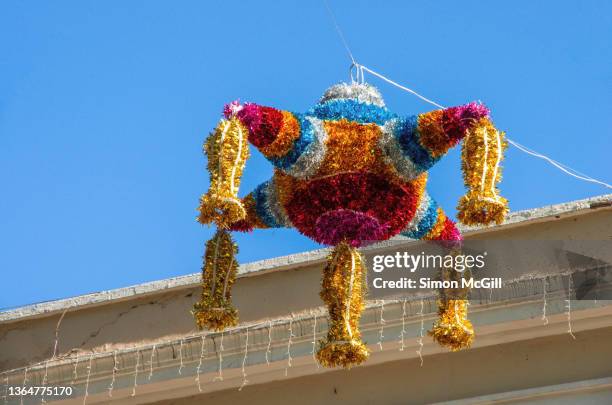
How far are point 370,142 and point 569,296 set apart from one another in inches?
79.6

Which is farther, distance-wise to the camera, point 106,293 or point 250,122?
point 106,293

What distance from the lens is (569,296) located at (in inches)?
248

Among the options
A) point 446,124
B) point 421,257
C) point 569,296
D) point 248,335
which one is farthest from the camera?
point 248,335

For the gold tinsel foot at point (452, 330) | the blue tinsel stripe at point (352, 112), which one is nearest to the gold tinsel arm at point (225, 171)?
the blue tinsel stripe at point (352, 112)

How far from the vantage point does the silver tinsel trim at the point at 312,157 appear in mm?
4648

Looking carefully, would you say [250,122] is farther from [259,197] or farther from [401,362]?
[401,362]

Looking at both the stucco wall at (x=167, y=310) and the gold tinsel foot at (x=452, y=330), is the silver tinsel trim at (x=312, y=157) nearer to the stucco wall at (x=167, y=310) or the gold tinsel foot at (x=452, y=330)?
the gold tinsel foot at (x=452, y=330)

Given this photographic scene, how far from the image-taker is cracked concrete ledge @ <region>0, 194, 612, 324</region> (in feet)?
21.2

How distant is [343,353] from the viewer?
455cm

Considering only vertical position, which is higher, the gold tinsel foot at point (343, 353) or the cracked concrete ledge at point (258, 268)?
the cracked concrete ledge at point (258, 268)

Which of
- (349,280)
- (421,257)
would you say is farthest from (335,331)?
(421,257)

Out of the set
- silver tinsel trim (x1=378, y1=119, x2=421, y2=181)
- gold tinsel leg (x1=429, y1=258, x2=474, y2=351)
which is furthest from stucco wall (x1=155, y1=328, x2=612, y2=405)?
silver tinsel trim (x1=378, y1=119, x2=421, y2=181)

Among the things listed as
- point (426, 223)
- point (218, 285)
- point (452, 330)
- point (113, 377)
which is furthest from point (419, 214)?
point (113, 377)

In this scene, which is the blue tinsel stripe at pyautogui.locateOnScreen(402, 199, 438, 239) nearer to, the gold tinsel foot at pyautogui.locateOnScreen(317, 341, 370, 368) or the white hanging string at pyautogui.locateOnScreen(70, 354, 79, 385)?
the gold tinsel foot at pyautogui.locateOnScreen(317, 341, 370, 368)
